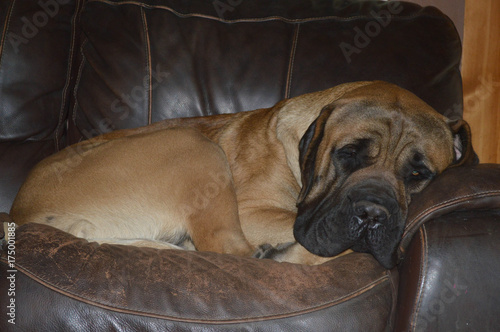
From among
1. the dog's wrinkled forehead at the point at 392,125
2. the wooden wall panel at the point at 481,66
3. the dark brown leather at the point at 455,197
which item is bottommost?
the wooden wall panel at the point at 481,66

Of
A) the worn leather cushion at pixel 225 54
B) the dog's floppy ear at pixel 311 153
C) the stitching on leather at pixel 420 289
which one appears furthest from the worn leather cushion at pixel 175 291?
the worn leather cushion at pixel 225 54

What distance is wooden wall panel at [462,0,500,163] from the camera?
10.8 feet

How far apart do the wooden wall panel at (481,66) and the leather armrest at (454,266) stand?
7.15 feet

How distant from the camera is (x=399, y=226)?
153 centimetres

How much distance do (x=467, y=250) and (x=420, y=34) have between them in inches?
63.9

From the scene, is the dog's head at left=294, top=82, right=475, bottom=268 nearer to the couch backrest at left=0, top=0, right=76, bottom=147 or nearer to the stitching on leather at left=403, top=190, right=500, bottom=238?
the stitching on leather at left=403, top=190, right=500, bottom=238

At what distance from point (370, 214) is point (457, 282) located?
0.36 metres

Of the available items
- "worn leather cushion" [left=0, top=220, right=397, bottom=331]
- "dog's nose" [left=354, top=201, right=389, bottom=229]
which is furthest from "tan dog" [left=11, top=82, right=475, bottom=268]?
"worn leather cushion" [left=0, top=220, right=397, bottom=331]

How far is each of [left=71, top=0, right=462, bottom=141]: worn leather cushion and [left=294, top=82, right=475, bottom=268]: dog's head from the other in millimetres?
754

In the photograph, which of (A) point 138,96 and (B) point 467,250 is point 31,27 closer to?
(A) point 138,96

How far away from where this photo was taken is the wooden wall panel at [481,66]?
10.8ft

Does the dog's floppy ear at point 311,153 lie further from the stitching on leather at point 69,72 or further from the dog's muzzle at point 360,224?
the stitching on leather at point 69,72

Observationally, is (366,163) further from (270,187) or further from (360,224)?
(270,187)

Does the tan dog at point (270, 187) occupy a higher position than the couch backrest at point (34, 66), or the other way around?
the couch backrest at point (34, 66)
